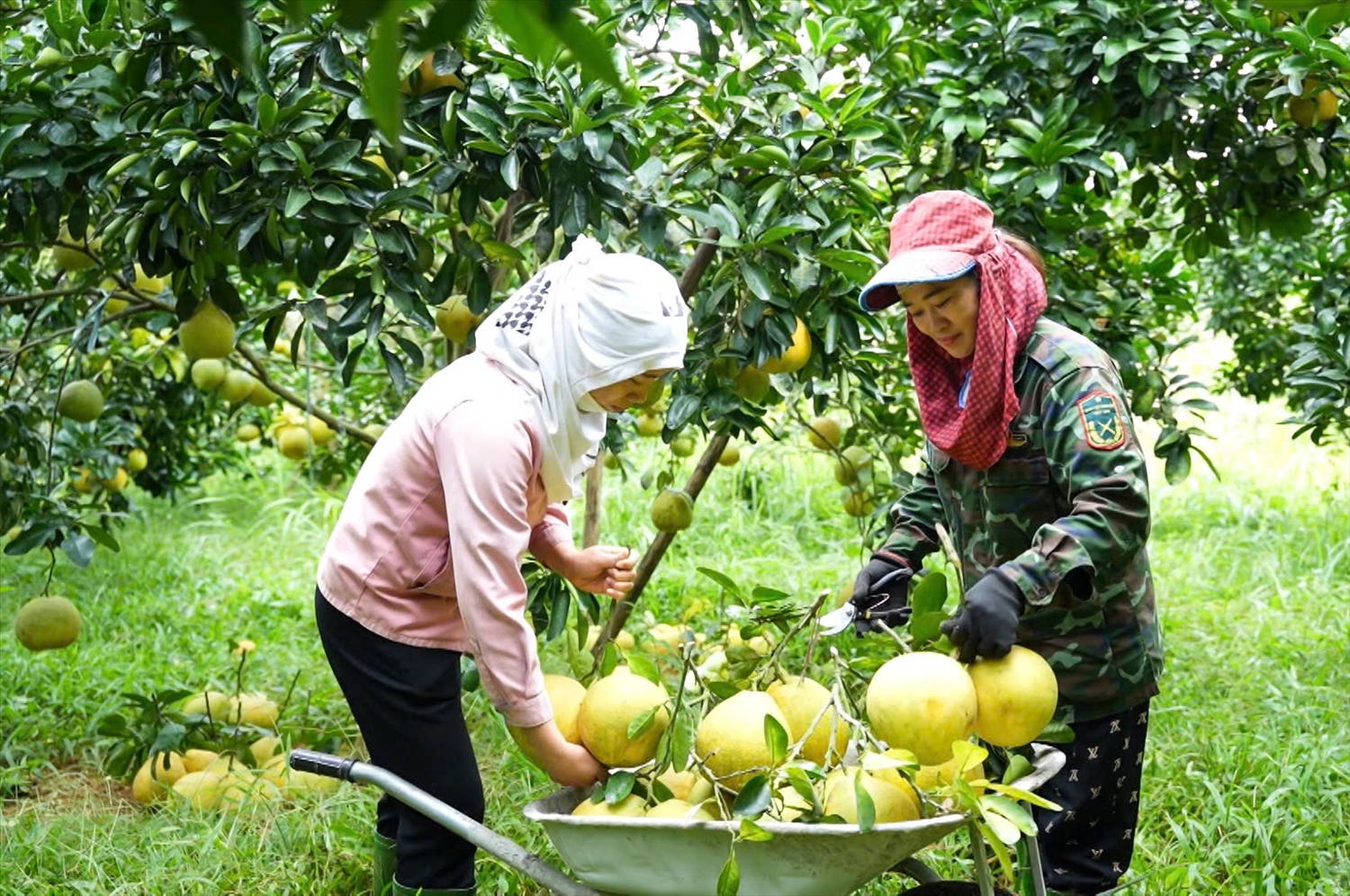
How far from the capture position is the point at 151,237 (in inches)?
111

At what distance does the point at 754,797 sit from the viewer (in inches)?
66.0

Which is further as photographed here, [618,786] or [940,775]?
[618,786]

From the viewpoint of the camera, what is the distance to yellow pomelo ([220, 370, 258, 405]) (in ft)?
13.5

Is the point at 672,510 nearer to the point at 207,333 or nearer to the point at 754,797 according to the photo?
the point at 207,333

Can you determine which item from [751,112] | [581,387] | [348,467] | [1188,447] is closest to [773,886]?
[581,387]

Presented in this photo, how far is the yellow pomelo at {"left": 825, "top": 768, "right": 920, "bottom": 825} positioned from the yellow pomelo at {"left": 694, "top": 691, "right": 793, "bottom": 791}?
3.7 inches

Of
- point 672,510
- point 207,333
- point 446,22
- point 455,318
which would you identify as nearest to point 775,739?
point 446,22

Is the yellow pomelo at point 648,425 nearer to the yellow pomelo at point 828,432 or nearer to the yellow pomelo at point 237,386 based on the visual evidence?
the yellow pomelo at point 828,432

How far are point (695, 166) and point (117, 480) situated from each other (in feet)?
11.9

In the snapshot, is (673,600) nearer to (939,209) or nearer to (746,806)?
(939,209)

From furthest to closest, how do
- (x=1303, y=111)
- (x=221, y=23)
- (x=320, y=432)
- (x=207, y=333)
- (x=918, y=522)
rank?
(x=320, y=432) < (x=1303, y=111) < (x=207, y=333) < (x=918, y=522) < (x=221, y=23)

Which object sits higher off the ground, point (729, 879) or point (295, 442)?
point (729, 879)

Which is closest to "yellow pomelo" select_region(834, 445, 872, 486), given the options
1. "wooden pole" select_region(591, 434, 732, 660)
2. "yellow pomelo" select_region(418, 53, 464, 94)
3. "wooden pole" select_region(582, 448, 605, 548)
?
"wooden pole" select_region(591, 434, 732, 660)

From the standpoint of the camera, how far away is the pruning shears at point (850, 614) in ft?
7.02
